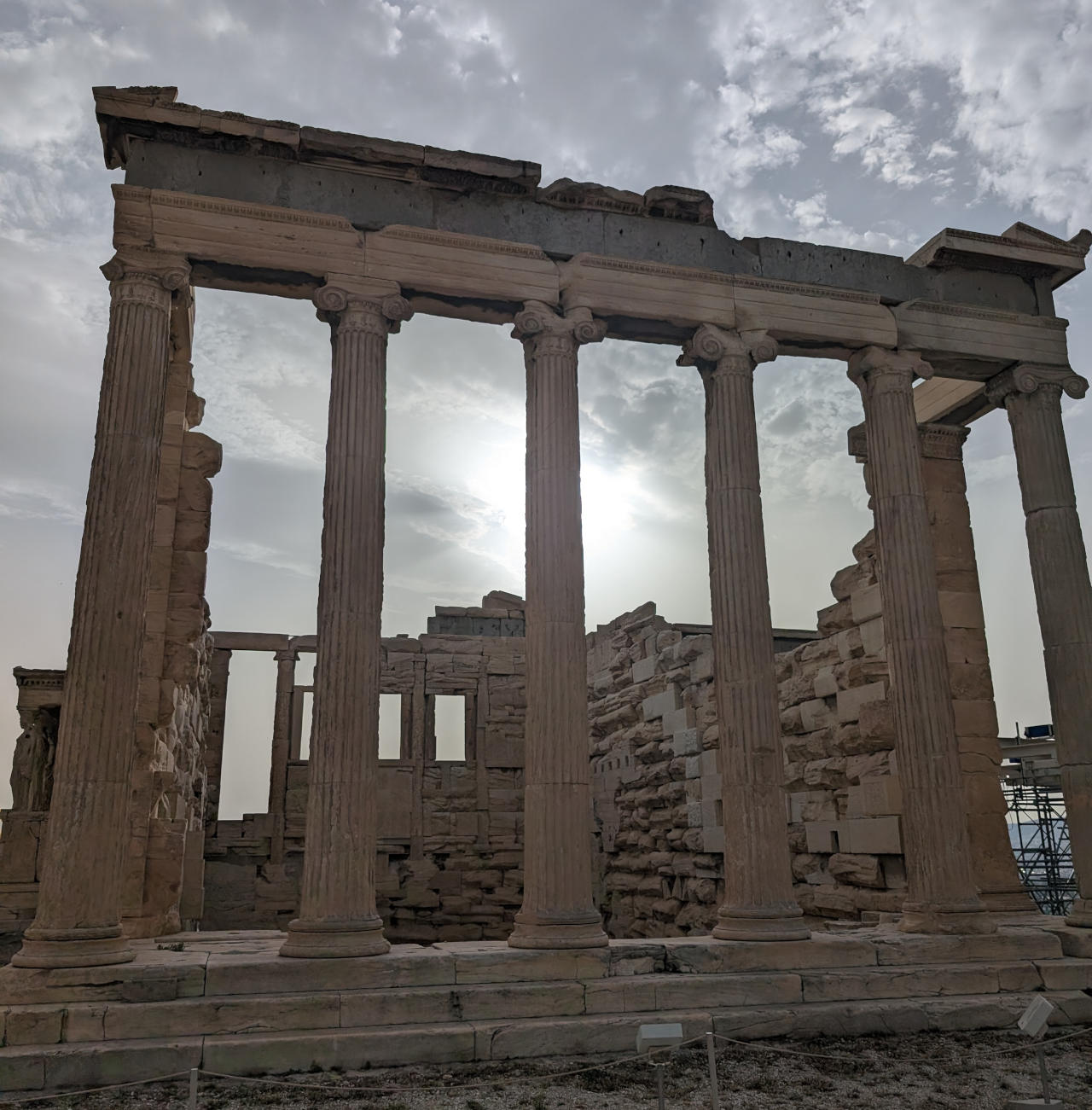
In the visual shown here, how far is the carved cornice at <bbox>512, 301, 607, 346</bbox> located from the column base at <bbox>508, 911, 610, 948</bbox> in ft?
22.3

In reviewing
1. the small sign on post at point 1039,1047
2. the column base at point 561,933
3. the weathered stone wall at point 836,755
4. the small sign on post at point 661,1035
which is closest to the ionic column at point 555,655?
the column base at point 561,933

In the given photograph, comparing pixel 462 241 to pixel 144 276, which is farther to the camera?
pixel 462 241

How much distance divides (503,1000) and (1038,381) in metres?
11.1

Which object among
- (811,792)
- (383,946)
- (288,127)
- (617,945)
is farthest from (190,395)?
(811,792)

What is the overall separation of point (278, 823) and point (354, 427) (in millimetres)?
13490

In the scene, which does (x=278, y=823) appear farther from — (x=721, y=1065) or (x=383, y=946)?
(x=721, y=1065)

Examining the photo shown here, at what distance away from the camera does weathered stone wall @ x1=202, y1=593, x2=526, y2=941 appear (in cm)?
2191

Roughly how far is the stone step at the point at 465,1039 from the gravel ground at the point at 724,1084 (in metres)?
0.20

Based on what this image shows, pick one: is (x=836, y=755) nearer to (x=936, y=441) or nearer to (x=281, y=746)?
(x=936, y=441)

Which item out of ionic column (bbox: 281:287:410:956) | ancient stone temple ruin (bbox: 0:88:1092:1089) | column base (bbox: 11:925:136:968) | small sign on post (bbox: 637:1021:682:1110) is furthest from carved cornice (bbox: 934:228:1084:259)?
column base (bbox: 11:925:136:968)

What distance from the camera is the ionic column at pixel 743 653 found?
1151 cm

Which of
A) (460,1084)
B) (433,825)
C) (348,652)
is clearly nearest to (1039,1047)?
(460,1084)

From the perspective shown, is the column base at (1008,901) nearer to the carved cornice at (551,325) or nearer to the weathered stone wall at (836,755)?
the weathered stone wall at (836,755)

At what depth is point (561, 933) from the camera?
34.9 feet
